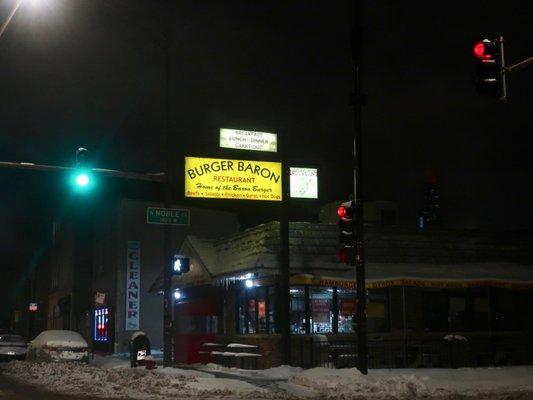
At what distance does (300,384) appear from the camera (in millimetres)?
18281

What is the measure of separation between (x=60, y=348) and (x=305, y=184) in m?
10.6

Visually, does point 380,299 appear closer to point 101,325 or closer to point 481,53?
point 481,53

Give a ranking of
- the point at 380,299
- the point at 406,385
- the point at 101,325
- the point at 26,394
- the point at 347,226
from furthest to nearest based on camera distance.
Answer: the point at 101,325 → the point at 380,299 → the point at 347,226 → the point at 26,394 → the point at 406,385

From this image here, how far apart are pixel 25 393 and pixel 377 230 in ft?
44.3

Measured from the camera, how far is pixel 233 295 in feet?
85.8

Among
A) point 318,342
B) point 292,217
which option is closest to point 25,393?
point 318,342

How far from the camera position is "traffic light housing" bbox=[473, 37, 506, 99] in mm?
11938

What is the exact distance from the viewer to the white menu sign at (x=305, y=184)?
996 inches

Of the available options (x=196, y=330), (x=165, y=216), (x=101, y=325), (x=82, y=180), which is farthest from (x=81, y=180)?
(x=101, y=325)

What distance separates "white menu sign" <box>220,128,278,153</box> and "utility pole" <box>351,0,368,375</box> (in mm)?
7622

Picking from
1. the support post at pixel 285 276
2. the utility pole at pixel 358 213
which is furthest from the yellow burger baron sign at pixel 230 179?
the utility pole at pixel 358 213

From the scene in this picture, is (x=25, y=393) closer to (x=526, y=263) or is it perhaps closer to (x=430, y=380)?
(x=430, y=380)

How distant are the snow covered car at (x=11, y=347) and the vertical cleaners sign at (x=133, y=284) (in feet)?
16.8

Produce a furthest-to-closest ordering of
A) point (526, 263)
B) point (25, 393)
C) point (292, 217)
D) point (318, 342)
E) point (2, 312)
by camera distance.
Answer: point (2, 312)
point (292, 217)
point (526, 263)
point (318, 342)
point (25, 393)
